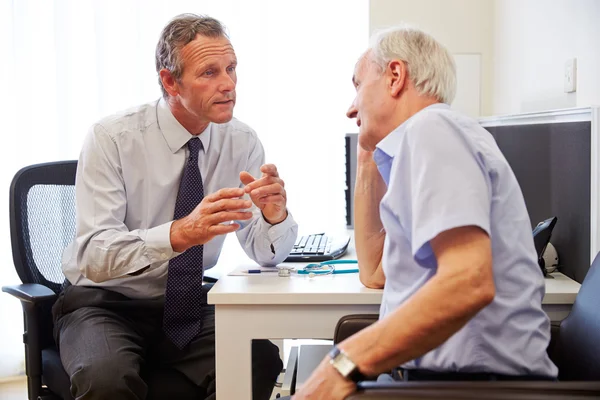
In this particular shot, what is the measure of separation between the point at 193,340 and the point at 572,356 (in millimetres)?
966

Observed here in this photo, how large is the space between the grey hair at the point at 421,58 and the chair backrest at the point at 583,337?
438mm

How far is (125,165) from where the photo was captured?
1933 mm

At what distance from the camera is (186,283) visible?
1.88 metres

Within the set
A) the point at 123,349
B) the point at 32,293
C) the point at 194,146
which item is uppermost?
the point at 194,146

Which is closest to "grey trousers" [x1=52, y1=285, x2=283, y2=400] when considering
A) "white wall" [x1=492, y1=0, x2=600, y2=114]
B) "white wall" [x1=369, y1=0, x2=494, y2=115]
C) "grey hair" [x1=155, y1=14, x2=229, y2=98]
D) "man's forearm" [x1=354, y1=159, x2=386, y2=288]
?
"man's forearm" [x1=354, y1=159, x2=386, y2=288]

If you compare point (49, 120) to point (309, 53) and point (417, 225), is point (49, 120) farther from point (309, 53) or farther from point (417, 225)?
point (417, 225)

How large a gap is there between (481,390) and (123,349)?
1.00 metres

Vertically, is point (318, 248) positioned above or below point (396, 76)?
below

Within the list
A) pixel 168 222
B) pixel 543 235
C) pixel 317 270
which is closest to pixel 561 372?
pixel 543 235

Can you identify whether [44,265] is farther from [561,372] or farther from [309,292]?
[561,372]

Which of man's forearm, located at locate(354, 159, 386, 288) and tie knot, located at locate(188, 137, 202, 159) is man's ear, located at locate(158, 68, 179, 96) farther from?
man's forearm, located at locate(354, 159, 386, 288)

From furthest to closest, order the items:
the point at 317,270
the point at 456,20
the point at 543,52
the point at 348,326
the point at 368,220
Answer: the point at 456,20, the point at 543,52, the point at 317,270, the point at 368,220, the point at 348,326

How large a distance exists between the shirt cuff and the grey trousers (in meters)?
0.22

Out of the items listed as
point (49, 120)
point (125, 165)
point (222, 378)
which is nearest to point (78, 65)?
point (49, 120)
